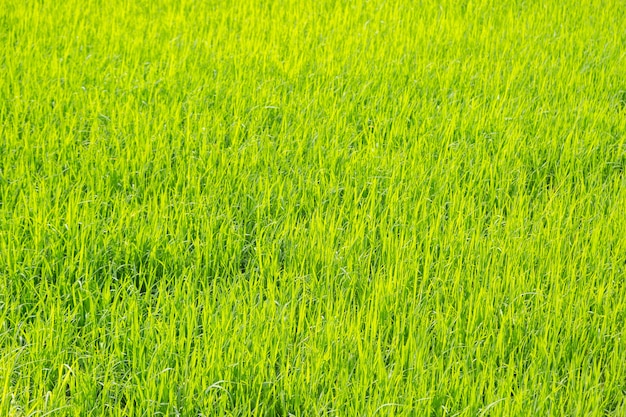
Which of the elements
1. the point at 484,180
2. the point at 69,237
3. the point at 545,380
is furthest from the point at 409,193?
the point at 69,237

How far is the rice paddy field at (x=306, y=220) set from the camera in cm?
226

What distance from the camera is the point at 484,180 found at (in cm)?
340

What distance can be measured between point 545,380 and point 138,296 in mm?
1305

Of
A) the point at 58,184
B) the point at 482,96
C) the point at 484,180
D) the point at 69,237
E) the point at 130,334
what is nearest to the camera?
the point at 130,334

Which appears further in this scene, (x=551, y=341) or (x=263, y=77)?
(x=263, y=77)

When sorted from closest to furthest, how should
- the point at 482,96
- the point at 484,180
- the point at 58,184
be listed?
the point at 58,184 → the point at 484,180 → the point at 482,96

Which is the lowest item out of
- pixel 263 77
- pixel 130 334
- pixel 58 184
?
pixel 130 334

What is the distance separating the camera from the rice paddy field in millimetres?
2260

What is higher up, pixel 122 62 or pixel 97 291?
pixel 122 62

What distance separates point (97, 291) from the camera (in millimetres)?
2574

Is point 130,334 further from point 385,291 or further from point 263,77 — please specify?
point 263,77

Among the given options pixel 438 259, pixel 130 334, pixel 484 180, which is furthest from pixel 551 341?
pixel 130 334

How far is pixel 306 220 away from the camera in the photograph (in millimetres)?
3049

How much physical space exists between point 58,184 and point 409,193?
4.68ft
